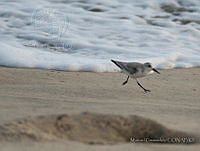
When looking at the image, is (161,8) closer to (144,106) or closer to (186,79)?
(186,79)

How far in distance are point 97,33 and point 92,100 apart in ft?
9.72

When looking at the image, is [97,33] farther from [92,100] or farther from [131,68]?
[92,100]

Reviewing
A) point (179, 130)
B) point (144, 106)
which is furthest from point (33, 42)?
point (179, 130)

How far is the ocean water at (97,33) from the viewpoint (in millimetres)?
5838

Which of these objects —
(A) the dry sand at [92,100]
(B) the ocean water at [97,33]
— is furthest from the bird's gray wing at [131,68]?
(B) the ocean water at [97,33]

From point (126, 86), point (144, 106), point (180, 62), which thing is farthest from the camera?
point (180, 62)

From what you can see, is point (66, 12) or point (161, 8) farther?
point (161, 8)

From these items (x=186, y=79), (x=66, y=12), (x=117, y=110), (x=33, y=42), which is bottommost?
(x=117, y=110)

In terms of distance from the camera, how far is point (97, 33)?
7.08 m

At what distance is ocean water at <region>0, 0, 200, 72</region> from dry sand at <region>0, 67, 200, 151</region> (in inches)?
14.0

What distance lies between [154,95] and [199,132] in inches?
47.6

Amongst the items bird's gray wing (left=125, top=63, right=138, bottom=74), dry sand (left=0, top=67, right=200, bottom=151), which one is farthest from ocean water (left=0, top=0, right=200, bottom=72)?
bird's gray wing (left=125, top=63, right=138, bottom=74)

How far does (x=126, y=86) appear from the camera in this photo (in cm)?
490

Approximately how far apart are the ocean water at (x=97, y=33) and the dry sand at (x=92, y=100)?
1.16 ft
